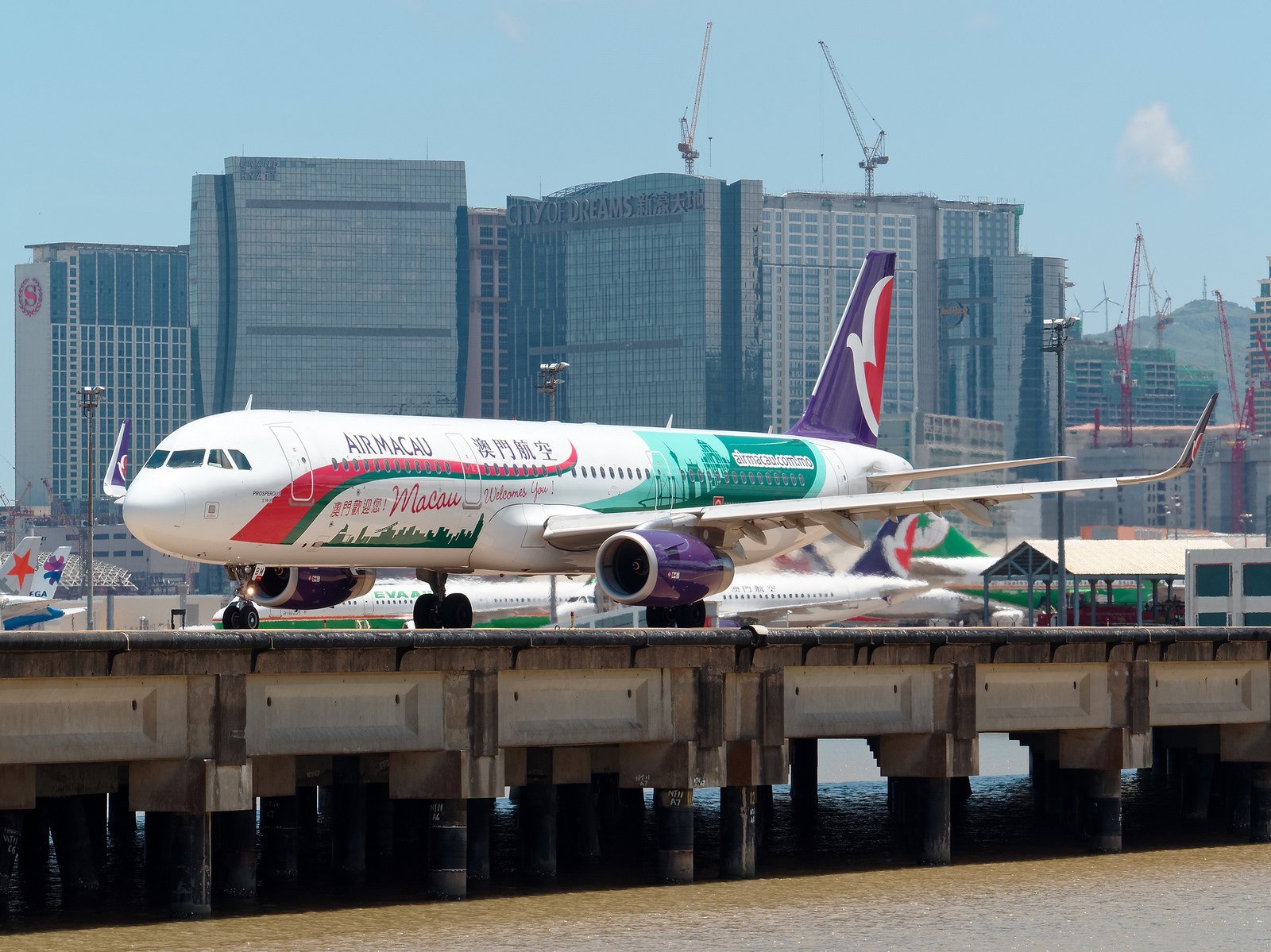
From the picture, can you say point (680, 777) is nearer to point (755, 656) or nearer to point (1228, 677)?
point (755, 656)

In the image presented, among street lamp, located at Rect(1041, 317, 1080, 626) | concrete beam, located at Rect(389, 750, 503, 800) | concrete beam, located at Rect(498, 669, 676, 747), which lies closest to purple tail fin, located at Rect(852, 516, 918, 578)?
street lamp, located at Rect(1041, 317, 1080, 626)

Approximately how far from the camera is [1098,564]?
340 ft

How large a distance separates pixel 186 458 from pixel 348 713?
26.9 feet

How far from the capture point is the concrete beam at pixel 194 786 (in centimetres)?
3062

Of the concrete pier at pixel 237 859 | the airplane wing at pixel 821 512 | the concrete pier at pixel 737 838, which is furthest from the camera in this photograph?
the airplane wing at pixel 821 512

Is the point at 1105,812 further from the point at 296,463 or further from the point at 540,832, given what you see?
the point at 296,463

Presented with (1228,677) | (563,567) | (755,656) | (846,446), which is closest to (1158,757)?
(846,446)

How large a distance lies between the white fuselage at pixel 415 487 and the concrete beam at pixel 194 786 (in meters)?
6.86

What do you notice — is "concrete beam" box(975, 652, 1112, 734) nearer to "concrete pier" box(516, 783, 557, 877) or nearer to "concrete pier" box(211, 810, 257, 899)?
"concrete pier" box(516, 783, 557, 877)

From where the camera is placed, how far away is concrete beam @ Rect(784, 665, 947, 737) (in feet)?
121

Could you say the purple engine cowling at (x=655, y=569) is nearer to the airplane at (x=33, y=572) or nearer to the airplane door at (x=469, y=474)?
the airplane door at (x=469, y=474)

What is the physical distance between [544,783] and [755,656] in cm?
456

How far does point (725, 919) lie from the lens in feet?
108

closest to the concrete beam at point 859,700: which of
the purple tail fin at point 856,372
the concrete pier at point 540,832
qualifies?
the concrete pier at point 540,832
